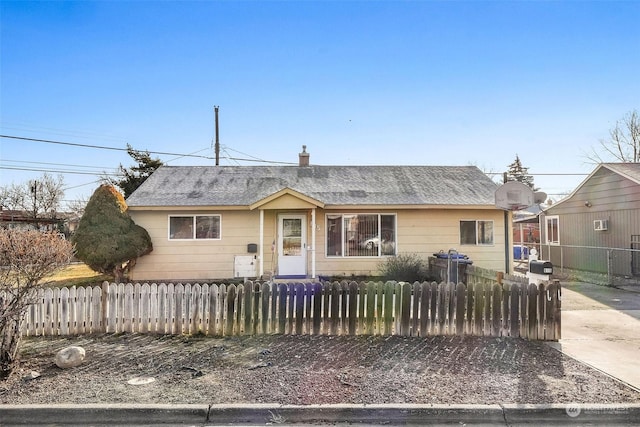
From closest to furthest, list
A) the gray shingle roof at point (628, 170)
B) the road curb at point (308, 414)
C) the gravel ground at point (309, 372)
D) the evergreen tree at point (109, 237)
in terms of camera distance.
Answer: the road curb at point (308, 414), the gravel ground at point (309, 372), the evergreen tree at point (109, 237), the gray shingle roof at point (628, 170)

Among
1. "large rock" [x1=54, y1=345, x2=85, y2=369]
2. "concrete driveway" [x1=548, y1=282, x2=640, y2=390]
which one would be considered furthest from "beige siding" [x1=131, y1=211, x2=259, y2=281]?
"concrete driveway" [x1=548, y1=282, x2=640, y2=390]

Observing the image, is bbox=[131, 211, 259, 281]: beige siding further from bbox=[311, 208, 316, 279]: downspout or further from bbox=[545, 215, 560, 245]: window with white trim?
bbox=[545, 215, 560, 245]: window with white trim

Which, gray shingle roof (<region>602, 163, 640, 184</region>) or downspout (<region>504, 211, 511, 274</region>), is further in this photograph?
gray shingle roof (<region>602, 163, 640, 184</region>)

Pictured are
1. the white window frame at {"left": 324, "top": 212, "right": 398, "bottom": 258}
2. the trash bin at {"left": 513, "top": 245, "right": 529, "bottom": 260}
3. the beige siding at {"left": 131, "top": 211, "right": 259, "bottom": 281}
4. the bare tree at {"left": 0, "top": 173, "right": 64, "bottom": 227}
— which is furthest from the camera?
the bare tree at {"left": 0, "top": 173, "right": 64, "bottom": 227}

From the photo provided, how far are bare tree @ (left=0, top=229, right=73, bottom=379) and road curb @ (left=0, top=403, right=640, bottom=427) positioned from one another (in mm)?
1444

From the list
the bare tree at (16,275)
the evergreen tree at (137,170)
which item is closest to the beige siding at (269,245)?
the bare tree at (16,275)

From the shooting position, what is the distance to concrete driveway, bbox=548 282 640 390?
197 inches

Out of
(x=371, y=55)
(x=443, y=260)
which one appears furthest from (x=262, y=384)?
(x=371, y=55)

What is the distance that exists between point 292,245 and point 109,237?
5856mm

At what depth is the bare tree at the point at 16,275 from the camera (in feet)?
15.4

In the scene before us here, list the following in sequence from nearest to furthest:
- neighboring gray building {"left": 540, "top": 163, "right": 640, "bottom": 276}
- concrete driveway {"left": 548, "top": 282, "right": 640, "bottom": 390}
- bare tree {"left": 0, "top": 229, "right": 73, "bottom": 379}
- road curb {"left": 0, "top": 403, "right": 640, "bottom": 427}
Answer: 1. road curb {"left": 0, "top": 403, "right": 640, "bottom": 427}
2. bare tree {"left": 0, "top": 229, "right": 73, "bottom": 379}
3. concrete driveway {"left": 548, "top": 282, "right": 640, "bottom": 390}
4. neighboring gray building {"left": 540, "top": 163, "right": 640, "bottom": 276}

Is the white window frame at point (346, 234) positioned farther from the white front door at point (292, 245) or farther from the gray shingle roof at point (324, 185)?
the white front door at point (292, 245)

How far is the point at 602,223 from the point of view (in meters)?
15.0

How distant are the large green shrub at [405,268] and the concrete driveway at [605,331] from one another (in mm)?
4010
